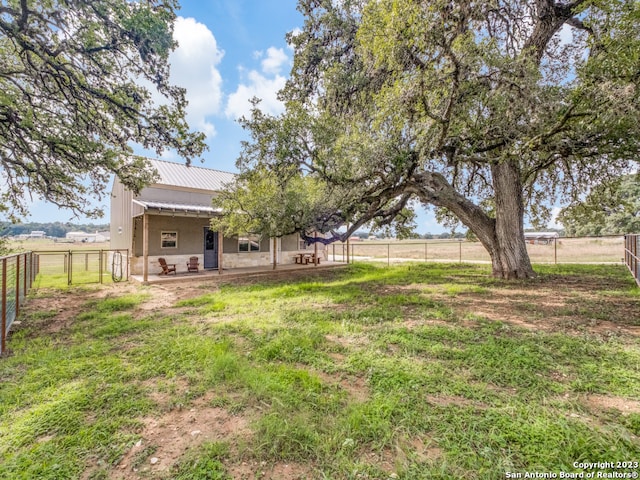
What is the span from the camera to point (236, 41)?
9.45 m

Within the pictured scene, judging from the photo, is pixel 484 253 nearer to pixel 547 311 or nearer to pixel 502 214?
pixel 502 214

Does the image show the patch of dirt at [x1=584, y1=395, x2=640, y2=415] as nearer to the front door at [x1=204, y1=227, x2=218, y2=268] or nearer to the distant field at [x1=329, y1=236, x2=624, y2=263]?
the distant field at [x1=329, y1=236, x2=624, y2=263]

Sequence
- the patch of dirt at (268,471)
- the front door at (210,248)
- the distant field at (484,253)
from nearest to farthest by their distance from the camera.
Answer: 1. the patch of dirt at (268,471)
2. the front door at (210,248)
3. the distant field at (484,253)

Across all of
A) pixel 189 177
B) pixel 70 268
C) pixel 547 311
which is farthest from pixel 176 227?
pixel 547 311

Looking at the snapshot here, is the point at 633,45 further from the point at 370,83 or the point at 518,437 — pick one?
the point at 518,437

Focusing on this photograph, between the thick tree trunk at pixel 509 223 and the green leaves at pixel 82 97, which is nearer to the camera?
the green leaves at pixel 82 97

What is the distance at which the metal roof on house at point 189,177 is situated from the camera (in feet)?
44.6

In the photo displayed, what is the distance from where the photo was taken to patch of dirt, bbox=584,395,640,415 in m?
2.56

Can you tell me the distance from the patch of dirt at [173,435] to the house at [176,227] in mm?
9418

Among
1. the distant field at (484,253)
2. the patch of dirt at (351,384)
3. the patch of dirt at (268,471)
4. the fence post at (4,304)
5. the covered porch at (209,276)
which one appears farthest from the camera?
the distant field at (484,253)

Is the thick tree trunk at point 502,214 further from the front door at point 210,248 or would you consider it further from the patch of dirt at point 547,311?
the front door at point 210,248

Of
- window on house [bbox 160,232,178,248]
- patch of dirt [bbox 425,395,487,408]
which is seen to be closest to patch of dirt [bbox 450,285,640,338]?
patch of dirt [bbox 425,395,487,408]

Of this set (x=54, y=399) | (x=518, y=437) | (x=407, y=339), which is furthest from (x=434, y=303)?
(x=54, y=399)

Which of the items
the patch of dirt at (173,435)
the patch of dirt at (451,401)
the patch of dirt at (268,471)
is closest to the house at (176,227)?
the patch of dirt at (173,435)
